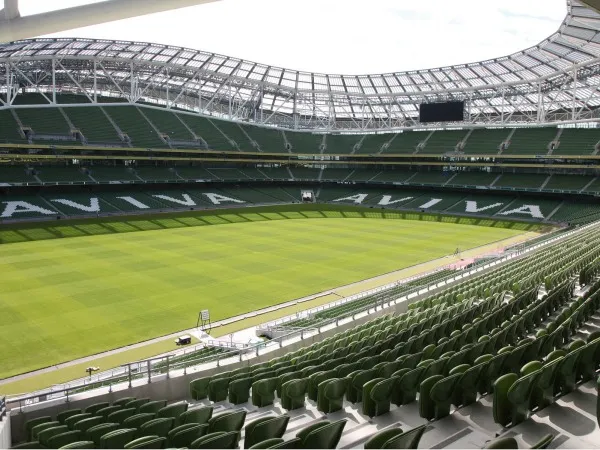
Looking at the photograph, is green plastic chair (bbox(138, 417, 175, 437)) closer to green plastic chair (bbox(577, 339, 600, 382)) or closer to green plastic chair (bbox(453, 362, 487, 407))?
green plastic chair (bbox(453, 362, 487, 407))

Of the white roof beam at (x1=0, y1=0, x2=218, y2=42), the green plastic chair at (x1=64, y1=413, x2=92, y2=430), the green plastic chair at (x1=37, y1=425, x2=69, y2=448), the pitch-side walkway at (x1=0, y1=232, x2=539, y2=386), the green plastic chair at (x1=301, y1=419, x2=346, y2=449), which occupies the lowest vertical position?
the pitch-side walkway at (x1=0, y1=232, x2=539, y2=386)

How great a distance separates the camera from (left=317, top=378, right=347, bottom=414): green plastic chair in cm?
728

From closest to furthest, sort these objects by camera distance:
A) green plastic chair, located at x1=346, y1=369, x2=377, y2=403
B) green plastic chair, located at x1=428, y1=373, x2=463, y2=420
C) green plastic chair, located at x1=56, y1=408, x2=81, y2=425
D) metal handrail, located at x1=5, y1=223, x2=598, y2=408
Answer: green plastic chair, located at x1=428, y1=373, x2=463, y2=420
green plastic chair, located at x1=346, y1=369, x2=377, y2=403
green plastic chair, located at x1=56, y1=408, x2=81, y2=425
metal handrail, located at x1=5, y1=223, x2=598, y2=408

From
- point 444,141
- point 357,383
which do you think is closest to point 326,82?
point 444,141

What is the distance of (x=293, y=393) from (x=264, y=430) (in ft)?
8.35

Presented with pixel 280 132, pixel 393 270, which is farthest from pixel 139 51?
pixel 393 270

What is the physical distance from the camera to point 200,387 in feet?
32.1

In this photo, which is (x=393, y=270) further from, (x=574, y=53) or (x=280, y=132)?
(x=280, y=132)

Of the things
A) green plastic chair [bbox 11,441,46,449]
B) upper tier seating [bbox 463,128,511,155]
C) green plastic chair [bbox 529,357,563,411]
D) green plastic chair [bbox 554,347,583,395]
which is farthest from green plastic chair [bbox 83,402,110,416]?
upper tier seating [bbox 463,128,511,155]

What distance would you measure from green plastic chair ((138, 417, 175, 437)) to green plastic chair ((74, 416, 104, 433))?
1609 millimetres

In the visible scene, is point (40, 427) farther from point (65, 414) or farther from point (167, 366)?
point (167, 366)

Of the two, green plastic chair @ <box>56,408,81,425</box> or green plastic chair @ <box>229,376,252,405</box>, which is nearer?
green plastic chair @ <box>56,408,81,425</box>

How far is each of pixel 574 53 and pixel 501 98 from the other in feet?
46.0

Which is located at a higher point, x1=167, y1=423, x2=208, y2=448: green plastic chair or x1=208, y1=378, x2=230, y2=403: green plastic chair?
x1=167, y1=423, x2=208, y2=448: green plastic chair
